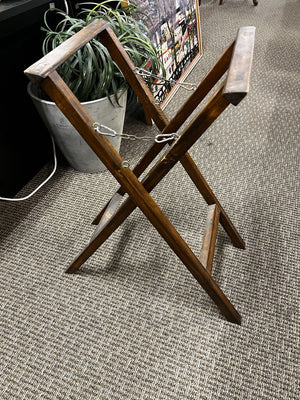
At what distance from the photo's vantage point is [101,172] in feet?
5.69

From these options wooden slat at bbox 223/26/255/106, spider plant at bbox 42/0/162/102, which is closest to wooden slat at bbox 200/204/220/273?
wooden slat at bbox 223/26/255/106

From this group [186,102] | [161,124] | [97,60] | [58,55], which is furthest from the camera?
[97,60]

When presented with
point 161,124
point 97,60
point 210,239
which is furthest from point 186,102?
point 97,60

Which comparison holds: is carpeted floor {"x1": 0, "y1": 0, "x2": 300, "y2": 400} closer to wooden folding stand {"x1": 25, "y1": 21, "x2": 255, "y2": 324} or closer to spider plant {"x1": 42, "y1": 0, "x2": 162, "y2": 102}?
wooden folding stand {"x1": 25, "y1": 21, "x2": 255, "y2": 324}

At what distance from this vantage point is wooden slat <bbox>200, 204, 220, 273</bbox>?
3.60ft

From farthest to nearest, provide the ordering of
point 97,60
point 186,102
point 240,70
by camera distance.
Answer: point 97,60 → point 186,102 → point 240,70

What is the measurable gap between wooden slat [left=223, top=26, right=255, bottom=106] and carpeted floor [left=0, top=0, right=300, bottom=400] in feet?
2.47

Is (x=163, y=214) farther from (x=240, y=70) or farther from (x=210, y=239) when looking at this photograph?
(x=240, y=70)

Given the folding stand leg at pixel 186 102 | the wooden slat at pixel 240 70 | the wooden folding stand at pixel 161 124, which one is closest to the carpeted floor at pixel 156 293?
the wooden folding stand at pixel 161 124

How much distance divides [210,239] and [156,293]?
278 millimetres

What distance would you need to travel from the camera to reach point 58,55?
790 millimetres

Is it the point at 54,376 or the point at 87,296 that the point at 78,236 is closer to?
the point at 87,296

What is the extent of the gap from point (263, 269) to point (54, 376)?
2.63 feet

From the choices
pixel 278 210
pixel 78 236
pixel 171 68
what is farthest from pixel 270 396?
pixel 171 68
